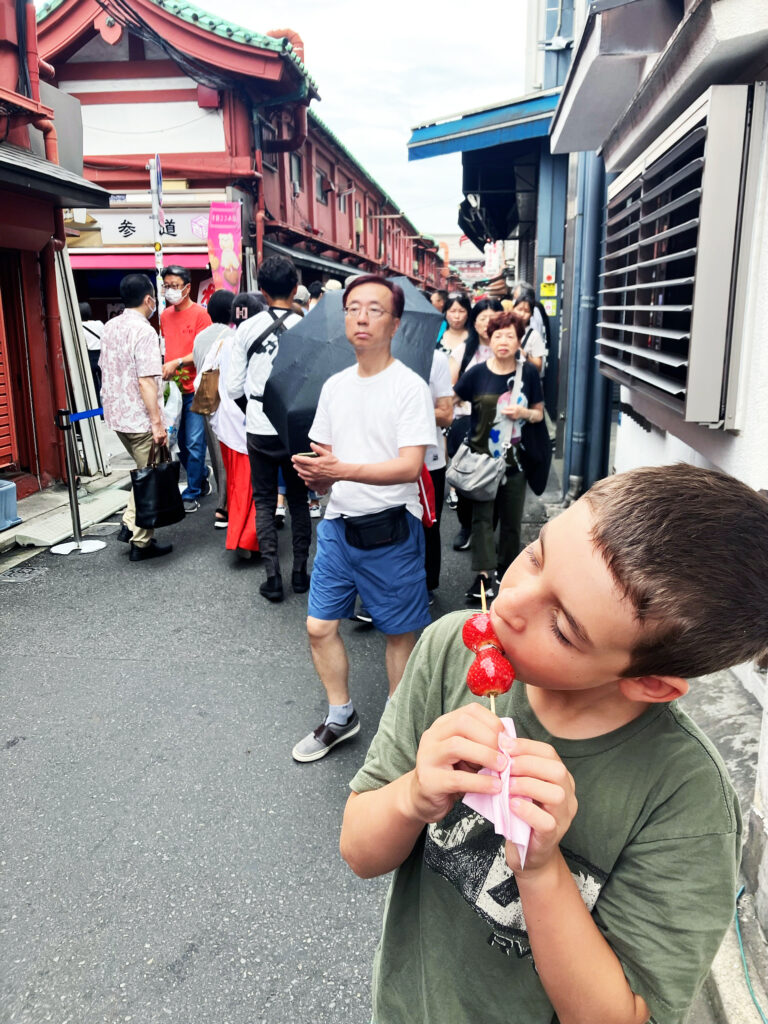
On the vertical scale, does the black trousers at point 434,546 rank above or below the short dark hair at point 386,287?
below

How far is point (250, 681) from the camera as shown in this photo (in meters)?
4.45

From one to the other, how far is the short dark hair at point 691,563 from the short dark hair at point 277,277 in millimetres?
4733

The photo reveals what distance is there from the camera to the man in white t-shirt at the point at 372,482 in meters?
3.36

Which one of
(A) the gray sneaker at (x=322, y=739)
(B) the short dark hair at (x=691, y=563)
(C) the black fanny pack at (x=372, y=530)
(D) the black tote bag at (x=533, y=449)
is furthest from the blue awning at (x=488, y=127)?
(B) the short dark hair at (x=691, y=563)

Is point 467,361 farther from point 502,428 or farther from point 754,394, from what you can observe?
point 754,394

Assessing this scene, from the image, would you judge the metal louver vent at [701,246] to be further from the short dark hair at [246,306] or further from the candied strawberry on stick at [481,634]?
the short dark hair at [246,306]

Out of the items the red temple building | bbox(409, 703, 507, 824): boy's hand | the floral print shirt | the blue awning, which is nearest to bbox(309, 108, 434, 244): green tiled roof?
the red temple building

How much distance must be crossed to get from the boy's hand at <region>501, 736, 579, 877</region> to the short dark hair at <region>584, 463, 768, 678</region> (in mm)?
206

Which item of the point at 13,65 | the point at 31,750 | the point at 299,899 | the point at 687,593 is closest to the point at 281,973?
the point at 299,899

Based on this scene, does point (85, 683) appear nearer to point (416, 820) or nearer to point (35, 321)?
point (416, 820)

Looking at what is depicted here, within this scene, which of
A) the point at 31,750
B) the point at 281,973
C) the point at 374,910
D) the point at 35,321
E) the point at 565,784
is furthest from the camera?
the point at 35,321

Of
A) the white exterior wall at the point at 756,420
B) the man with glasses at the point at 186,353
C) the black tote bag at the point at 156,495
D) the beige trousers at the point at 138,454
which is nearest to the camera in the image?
the white exterior wall at the point at 756,420

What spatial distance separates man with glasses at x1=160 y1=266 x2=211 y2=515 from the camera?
811 centimetres

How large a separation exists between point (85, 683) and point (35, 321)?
5.49 m
